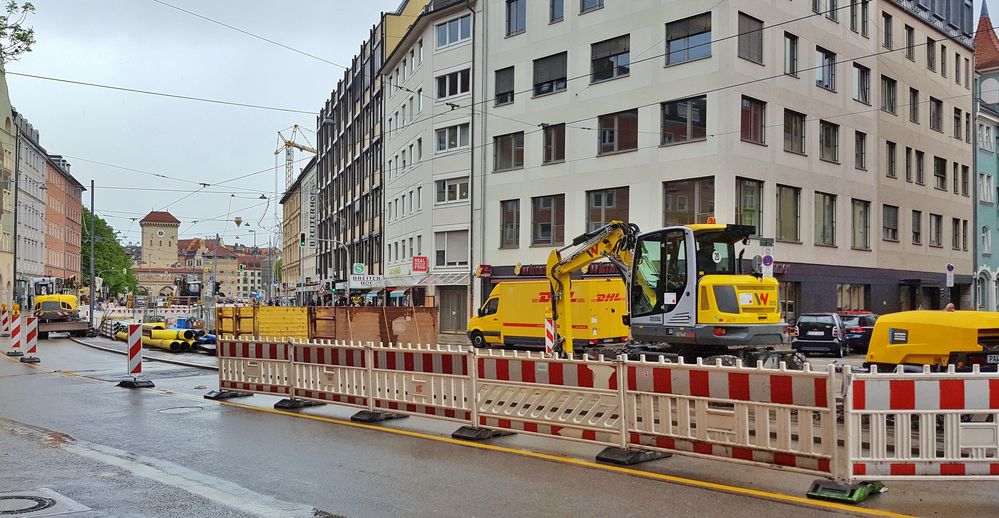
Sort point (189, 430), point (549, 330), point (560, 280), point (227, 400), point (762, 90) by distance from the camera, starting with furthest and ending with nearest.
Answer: point (762, 90)
point (549, 330)
point (560, 280)
point (227, 400)
point (189, 430)

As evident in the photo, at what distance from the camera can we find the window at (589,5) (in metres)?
36.7

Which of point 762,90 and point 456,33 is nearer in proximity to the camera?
point 762,90

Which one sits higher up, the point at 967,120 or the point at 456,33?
the point at 456,33

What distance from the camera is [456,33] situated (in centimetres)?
4453

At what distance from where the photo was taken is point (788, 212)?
114 feet

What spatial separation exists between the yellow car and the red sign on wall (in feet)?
116

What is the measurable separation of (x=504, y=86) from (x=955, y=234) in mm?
27422

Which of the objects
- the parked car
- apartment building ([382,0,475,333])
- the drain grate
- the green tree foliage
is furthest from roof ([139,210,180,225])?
the drain grate

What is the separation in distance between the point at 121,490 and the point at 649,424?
4.97m

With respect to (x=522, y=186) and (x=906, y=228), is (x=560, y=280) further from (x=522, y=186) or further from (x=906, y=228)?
(x=906, y=228)

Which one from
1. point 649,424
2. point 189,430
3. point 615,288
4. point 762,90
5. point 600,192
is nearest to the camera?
point 649,424

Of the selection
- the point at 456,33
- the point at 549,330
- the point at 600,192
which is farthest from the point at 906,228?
the point at 549,330

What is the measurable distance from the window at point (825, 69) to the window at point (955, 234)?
53.4 feet

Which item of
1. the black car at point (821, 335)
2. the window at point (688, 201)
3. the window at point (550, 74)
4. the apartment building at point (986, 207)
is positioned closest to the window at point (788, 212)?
the window at point (688, 201)
